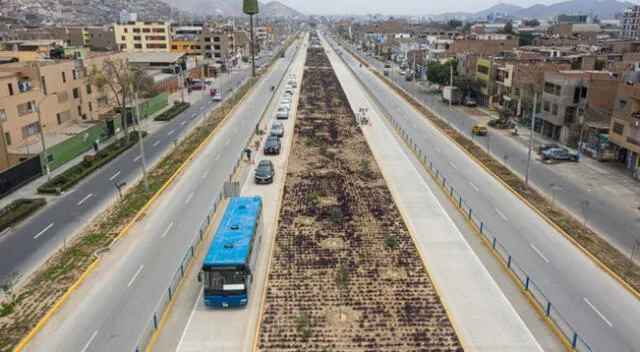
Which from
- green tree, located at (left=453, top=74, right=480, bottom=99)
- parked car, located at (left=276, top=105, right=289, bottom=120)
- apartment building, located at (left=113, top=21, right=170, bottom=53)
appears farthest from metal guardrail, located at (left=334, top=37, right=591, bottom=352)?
apartment building, located at (left=113, top=21, right=170, bottom=53)

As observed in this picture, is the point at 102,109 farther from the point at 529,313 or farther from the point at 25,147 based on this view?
the point at 529,313

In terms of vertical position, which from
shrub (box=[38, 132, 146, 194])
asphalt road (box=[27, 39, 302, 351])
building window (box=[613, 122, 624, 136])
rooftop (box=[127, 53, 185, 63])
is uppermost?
rooftop (box=[127, 53, 185, 63])

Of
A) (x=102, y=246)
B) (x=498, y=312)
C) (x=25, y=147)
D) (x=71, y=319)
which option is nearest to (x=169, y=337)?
(x=71, y=319)

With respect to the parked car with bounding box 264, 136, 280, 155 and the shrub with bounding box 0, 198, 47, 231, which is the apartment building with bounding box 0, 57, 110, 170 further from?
the parked car with bounding box 264, 136, 280, 155

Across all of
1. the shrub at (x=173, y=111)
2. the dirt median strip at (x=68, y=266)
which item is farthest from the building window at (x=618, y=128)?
the shrub at (x=173, y=111)

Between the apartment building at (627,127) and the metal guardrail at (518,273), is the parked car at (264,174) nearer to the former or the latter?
the metal guardrail at (518,273)

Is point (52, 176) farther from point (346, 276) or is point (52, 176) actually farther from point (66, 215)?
point (346, 276)

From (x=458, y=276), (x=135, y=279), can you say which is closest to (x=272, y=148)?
(x=135, y=279)
